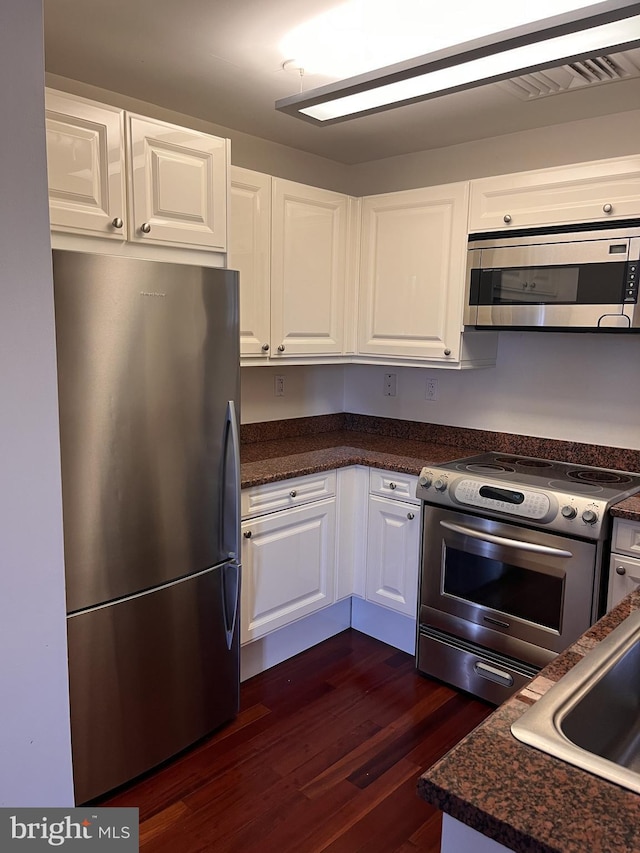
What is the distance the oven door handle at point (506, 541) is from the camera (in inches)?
89.7

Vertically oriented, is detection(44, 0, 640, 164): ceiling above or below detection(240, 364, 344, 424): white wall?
above

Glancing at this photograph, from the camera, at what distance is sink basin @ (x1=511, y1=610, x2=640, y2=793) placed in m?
0.83

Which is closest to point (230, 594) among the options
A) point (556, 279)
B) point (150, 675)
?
point (150, 675)

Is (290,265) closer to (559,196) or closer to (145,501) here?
(559,196)

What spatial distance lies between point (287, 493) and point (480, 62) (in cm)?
166

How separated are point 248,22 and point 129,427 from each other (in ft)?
4.13

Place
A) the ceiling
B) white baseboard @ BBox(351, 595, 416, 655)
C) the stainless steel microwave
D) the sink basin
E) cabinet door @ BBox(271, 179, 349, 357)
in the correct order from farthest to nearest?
white baseboard @ BBox(351, 595, 416, 655), cabinet door @ BBox(271, 179, 349, 357), the stainless steel microwave, the ceiling, the sink basin

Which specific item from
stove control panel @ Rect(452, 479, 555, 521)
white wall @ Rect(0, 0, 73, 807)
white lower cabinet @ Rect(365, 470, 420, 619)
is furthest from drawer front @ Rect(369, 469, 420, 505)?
white wall @ Rect(0, 0, 73, 807)

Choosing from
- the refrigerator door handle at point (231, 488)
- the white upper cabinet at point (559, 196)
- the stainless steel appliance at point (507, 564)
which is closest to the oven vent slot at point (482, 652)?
the stainless steel appliance at point (507, 564)

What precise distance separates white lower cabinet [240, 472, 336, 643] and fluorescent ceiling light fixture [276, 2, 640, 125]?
1.41 m

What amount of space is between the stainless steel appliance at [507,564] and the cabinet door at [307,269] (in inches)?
35.0

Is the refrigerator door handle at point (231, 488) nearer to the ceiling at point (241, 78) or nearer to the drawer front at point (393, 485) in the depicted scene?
the drawer front at point (393, 485)

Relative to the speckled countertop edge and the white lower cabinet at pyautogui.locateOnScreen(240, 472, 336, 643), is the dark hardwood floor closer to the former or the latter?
the white lower cabinet at pyautogui.locateOnScreen(240, 472, 336, 643)

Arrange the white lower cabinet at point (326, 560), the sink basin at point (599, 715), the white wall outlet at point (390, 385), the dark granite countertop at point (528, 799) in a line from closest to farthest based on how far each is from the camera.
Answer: the dark granite countertop at point (528, 799)
the sink basin at point (599, 715)
the white lower cabinet at point (326, 560)
the white wall outlet at point (390, 385)
